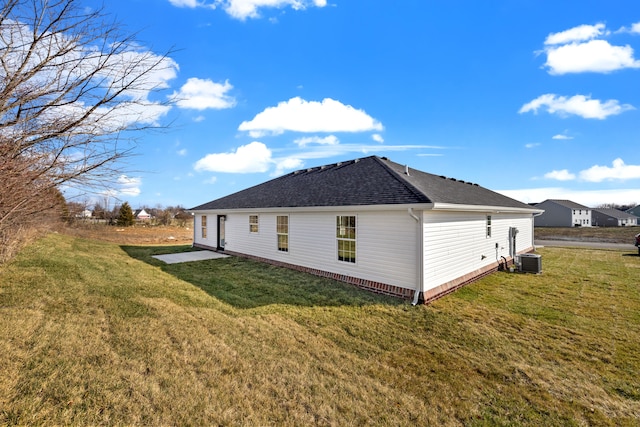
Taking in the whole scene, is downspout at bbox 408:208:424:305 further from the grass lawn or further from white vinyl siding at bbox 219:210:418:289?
the grass lawn

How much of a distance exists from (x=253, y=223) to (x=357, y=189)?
19.3ft

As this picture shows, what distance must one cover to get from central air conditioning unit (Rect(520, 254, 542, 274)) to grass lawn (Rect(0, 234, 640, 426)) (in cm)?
257

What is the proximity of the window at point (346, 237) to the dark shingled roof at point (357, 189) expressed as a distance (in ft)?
1.94

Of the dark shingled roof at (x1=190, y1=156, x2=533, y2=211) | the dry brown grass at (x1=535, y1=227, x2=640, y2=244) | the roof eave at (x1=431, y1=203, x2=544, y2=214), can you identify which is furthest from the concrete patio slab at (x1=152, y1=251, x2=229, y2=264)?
the dry brown grass at (x1=535, y1=227, x2=640, y2=244)

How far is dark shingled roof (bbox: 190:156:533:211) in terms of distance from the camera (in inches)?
313

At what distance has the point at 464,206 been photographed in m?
8.23

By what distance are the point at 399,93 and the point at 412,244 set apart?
8.68 metres

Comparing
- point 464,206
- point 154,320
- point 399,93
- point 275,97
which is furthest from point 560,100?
point 154,320

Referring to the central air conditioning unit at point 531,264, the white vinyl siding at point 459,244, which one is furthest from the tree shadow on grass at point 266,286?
the central air conditioning unit at point 531,264

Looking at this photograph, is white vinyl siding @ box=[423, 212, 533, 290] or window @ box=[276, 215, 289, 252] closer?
white vinyl siding @ box=[423, 212, 533, 290]

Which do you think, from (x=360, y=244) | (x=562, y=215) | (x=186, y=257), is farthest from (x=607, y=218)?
(x=186, y=257)

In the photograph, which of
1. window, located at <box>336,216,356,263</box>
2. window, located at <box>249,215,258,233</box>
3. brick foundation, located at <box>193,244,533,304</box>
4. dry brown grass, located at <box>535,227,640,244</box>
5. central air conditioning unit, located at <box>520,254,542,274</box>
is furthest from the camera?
dry brown grass, located at <box>535,227,640,244</box>

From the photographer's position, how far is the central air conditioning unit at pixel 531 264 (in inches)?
405

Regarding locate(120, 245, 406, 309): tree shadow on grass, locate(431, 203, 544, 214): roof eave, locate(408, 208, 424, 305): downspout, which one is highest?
locate(431, 203, 544, 214): roof eave
